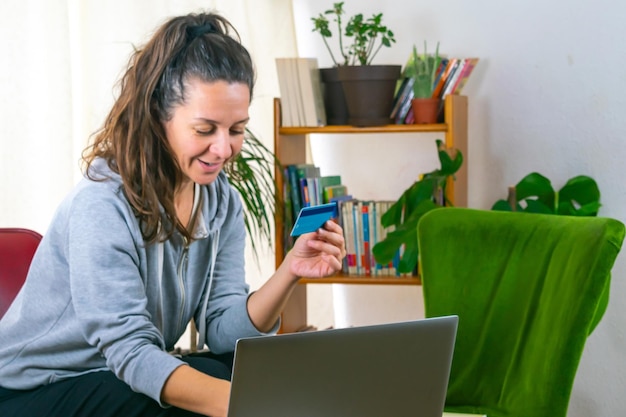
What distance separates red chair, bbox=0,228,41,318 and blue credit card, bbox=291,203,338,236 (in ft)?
2.50

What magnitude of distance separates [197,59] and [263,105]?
1713mm

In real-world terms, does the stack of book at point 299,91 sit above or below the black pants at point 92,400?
above

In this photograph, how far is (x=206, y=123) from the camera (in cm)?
154

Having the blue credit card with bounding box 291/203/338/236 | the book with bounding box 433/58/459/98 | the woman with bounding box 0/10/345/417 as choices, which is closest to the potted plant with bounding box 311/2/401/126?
the book with bounding box 433/58/459/98

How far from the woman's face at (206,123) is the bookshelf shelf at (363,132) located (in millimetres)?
1287

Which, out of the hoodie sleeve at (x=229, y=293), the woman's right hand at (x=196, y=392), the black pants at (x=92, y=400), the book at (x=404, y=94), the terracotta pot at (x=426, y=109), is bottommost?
the black pants at (x=92, y=400)

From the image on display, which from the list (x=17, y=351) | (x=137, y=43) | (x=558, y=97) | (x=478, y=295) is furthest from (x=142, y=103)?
(x=558, y=97)

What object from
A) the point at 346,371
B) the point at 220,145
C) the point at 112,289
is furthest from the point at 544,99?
the point at 346,371

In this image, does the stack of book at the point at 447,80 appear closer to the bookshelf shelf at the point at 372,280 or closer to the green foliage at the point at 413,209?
the green foliage at the point at 413,209

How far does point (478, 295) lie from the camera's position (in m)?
1.83

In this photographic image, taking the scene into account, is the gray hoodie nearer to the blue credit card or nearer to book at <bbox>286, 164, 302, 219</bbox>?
the blue credit card

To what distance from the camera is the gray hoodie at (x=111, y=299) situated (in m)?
1.45

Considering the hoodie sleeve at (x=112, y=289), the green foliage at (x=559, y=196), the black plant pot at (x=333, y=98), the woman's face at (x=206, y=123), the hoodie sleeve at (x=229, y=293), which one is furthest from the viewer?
the black plant pot at (x=333, y=98)

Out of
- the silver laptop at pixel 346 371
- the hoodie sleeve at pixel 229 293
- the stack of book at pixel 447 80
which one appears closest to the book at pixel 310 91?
the stack of book at pixel 447 80
